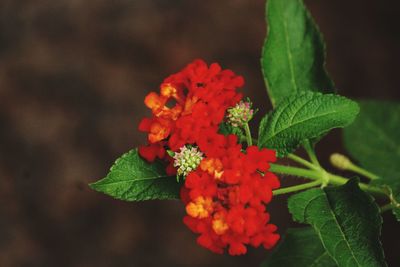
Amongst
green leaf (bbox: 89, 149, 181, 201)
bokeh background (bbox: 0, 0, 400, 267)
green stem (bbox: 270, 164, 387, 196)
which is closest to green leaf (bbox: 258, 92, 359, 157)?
green stem (bbox: 270, 164, 387, 196)

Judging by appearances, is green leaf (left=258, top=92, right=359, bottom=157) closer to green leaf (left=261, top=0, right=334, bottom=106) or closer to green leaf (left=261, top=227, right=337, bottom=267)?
green leaf (left=261, top=0, right=334, bottom=106)

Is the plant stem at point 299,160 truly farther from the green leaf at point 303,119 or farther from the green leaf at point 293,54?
the green leaf at point 293,54

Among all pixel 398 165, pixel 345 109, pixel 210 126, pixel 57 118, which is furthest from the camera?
pixel 57 118

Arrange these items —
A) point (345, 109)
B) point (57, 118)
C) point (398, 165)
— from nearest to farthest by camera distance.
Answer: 1. point (345, 109)
2. point (398, 165)
3. point (57, 118)

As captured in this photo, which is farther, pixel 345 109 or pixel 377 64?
pixel 377 64

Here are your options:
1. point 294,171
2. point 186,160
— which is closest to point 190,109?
point 186,160

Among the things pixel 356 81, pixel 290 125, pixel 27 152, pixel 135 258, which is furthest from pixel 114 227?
pixel 290 125

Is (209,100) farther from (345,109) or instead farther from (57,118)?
(57,118)
